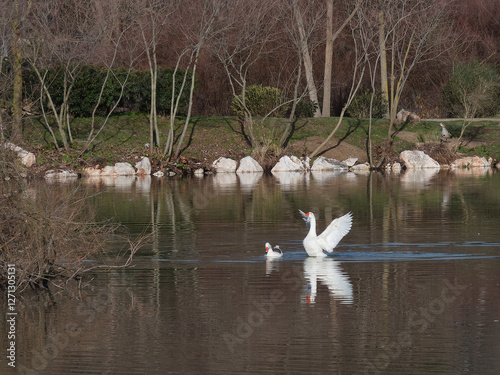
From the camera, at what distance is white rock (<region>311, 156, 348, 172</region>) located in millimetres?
34656

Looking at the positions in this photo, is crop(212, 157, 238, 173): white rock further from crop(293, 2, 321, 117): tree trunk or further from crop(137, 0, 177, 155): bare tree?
crop(293, 2, 321, 117): tree trunk

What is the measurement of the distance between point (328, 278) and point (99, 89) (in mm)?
26817

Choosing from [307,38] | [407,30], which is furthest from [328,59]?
[307,38]

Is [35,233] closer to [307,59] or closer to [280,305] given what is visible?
[280,305]

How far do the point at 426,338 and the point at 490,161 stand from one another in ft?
92.0

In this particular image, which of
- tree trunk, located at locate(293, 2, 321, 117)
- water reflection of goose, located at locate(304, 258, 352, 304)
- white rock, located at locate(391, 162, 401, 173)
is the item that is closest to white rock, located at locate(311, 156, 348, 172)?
white rock, located at locate(391, 162, 401, 173)

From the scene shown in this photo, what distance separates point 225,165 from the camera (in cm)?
3438

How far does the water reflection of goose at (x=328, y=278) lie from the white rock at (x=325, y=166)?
21.1 m

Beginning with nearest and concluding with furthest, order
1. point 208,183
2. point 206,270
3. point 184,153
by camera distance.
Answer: point 206,270, point 208,183, point 184,153

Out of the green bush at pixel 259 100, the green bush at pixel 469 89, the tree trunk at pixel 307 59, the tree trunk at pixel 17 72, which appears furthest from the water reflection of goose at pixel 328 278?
the green bush at pixel 469 89

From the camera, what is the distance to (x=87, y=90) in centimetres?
3731

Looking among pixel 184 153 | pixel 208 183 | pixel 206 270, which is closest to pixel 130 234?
pixel 206 270

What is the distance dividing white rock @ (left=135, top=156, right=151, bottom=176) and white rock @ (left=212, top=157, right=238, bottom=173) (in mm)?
2639

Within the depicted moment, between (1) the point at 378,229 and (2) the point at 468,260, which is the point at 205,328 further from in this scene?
(1) the point at 378,229
